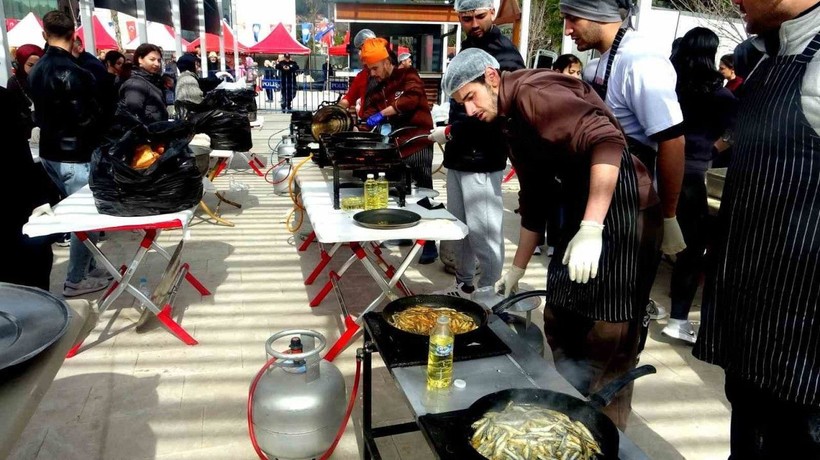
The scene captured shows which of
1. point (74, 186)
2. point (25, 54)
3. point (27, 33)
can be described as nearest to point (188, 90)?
point (25, 54)

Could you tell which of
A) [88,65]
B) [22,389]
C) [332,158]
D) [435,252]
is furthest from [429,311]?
[88,65]

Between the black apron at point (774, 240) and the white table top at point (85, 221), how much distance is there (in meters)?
3.08

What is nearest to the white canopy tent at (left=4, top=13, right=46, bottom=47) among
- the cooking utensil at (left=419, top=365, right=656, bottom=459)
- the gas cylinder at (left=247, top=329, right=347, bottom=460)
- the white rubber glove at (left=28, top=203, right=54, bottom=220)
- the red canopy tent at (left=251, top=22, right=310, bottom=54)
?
the red canopy tent at (left=251, top=22, right=310, bottom=54)

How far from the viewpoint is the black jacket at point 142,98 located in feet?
19.5

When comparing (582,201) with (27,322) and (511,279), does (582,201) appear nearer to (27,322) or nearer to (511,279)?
(511,279)

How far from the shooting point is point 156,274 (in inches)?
201

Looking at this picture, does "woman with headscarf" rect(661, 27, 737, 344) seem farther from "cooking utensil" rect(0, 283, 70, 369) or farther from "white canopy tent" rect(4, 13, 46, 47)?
"white canopy tent" rect(4, 13, 46, 47)

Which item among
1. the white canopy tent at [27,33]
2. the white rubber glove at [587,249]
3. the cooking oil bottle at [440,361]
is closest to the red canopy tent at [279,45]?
the white canopy tent at [27,33]

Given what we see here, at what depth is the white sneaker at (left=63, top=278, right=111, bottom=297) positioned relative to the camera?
457 cm

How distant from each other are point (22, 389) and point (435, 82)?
1929 centimetres

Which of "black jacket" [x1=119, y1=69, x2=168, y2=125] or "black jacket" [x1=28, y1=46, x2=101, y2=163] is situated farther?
"black jacket" [x1=119, y1=69, x2=168, y2=125]

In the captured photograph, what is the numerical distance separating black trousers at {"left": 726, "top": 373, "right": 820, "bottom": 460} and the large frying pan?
0.81 m

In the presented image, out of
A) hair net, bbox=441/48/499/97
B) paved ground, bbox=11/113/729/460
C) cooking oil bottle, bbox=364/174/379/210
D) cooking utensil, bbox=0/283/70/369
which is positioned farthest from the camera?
cooking oil bottle, bbox=364/174/379/210

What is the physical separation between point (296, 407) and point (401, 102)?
300 centimetres
